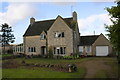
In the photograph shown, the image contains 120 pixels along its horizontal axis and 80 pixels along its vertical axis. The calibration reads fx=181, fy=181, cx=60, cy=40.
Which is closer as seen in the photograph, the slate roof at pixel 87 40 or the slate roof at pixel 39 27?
the slate roof at pixel 87 40

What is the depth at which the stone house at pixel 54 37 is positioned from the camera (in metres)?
42.2

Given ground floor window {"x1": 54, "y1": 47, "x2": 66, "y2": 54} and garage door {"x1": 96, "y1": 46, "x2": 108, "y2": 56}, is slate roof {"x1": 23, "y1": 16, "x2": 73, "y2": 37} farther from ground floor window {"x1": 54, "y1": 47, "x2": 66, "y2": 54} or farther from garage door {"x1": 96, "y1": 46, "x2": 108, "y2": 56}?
garage door {"x1": 96, "y1": 46, "x2": 108, "y2": 56}

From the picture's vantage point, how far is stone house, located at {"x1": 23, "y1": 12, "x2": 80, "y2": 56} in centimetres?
4222

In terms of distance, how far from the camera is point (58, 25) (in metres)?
43.1

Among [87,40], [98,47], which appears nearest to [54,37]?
[87,40]

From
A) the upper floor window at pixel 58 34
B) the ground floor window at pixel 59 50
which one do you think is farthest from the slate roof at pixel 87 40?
the upper floor window at pixel 58 34

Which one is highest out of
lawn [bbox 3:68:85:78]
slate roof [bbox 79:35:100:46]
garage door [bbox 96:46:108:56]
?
slate roof [bbox 79:35:100:46]

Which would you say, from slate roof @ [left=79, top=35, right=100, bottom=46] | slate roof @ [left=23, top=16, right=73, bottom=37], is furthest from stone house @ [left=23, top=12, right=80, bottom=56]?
slate roof @ [left=79, top=35, right=100, bottom=46]

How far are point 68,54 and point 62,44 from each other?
278 centimetres

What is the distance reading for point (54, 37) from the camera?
143 feet

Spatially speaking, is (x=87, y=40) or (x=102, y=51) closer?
(x=102, y=51)

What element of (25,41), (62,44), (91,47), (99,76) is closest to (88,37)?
(91,47)

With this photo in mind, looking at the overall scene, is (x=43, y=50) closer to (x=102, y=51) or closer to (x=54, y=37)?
(x=54, y=37)

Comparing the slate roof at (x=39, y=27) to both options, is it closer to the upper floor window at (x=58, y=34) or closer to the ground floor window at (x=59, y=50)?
the upper floor window at (x=58, y=34)
